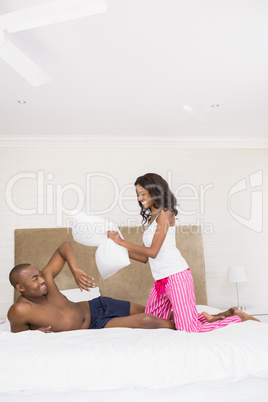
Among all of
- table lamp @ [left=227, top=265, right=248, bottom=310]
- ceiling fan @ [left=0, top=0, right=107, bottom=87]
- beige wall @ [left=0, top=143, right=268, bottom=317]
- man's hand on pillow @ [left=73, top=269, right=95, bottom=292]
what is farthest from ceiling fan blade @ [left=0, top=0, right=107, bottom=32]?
table lamp @ [left=227, top=265, right=248, bottom=310]

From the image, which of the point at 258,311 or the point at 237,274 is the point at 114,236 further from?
the point at 258,311

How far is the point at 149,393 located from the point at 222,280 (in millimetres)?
2810

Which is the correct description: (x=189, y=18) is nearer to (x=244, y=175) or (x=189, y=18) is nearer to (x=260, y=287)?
(x=244, y=175)

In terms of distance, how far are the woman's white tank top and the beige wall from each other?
1.76m

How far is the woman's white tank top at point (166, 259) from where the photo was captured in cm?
233

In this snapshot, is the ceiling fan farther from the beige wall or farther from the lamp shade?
the lamp shade

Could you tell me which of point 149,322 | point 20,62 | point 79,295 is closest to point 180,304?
point 149,322

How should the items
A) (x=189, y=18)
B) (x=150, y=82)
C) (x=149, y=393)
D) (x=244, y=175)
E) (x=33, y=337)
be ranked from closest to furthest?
(x=149, y=393)
(x=33, y=337)
(x=189, y=18)
(x=150, y=82)
(x=244, y=175)

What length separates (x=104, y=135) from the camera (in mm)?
4160

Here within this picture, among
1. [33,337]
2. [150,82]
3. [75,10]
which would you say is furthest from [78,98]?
[33,337]

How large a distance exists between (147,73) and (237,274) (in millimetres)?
2278

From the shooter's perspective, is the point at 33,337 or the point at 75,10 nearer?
the point at 75,10

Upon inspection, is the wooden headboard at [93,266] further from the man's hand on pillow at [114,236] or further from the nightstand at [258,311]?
the man's hand on pillow at [114,236]

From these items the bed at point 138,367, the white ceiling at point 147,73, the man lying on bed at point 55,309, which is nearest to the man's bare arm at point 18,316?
the man lying on bed at point 55,309
